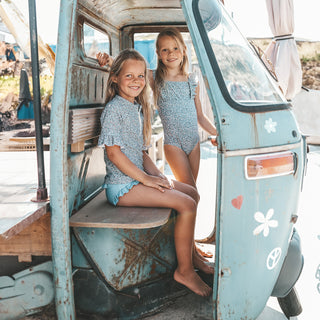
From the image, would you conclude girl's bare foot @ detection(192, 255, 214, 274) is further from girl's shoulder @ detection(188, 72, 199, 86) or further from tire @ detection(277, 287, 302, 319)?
girl's shoulder @ detection(188, 72, 199, 86)

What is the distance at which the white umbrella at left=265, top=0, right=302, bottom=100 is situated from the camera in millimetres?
4445

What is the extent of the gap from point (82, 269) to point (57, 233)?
38 cm

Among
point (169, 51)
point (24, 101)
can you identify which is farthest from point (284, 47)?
point (24, 101)

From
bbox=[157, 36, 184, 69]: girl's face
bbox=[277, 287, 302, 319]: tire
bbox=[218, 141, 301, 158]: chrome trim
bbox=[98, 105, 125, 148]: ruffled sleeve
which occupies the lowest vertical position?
bbox=[277, 287, 302, 319]: tire

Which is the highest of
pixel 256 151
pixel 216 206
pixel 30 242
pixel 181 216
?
pixel 256 151

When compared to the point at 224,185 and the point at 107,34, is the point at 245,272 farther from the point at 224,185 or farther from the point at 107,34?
the point at 107,34

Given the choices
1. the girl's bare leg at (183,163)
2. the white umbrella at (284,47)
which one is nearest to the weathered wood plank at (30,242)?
the girl's bare leg at (183,163)

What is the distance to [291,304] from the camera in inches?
93.1

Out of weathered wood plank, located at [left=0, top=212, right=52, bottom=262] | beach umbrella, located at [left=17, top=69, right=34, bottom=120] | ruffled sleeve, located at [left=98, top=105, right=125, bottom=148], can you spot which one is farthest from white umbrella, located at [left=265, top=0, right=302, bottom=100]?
beach umbrella, located at [left=17, top=69, right=34, bottom=120]

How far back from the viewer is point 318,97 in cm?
978

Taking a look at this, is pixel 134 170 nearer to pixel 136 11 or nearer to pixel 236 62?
pixel 236 62

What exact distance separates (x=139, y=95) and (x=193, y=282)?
133 cm

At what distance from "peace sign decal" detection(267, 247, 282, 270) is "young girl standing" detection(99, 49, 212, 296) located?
0.48 meters

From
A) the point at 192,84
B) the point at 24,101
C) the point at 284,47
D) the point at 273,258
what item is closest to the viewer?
the point at 273,258
